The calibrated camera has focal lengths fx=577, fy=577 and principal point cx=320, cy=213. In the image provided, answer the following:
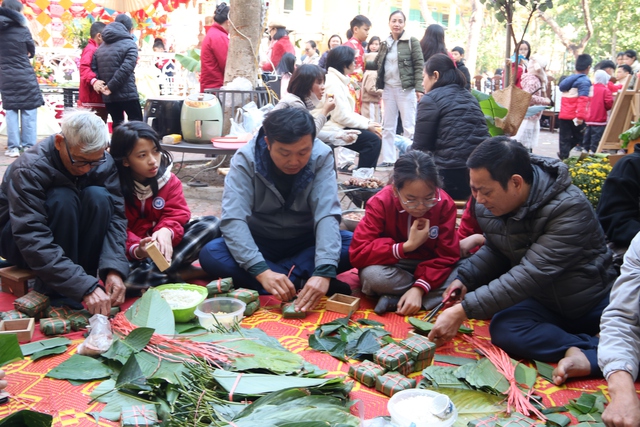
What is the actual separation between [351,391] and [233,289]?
1092 millimetres

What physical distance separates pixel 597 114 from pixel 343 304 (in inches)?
282

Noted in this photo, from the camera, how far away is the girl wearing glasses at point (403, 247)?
10.0 ft

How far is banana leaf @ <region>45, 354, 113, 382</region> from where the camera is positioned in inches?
90.2

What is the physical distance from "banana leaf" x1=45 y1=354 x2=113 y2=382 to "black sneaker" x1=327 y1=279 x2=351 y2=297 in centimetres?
134

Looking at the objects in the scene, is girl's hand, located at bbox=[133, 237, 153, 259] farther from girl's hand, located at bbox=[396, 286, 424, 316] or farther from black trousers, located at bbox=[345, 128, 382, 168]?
black trousers, located at bbox=[345, 128, 382, 168]

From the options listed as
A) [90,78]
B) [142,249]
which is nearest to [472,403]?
[142,249]

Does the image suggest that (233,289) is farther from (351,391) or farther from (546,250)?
(546,250)

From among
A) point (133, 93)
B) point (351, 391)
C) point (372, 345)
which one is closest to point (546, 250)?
point (372, 345)

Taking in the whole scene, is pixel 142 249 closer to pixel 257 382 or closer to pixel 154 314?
pixel 154 314

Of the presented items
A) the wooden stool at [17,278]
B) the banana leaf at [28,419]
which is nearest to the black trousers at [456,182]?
the wooden stool at [17,278]

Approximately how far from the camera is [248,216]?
3.28m

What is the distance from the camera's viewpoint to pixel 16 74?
23.5ft

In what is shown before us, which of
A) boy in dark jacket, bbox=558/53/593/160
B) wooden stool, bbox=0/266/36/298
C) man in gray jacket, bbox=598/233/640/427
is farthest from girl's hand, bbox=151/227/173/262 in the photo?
boy in dark jacket, bbox=558/53/593/160

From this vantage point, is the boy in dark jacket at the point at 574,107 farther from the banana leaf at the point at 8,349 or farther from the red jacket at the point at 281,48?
the banana leaf at the point at 8,349
